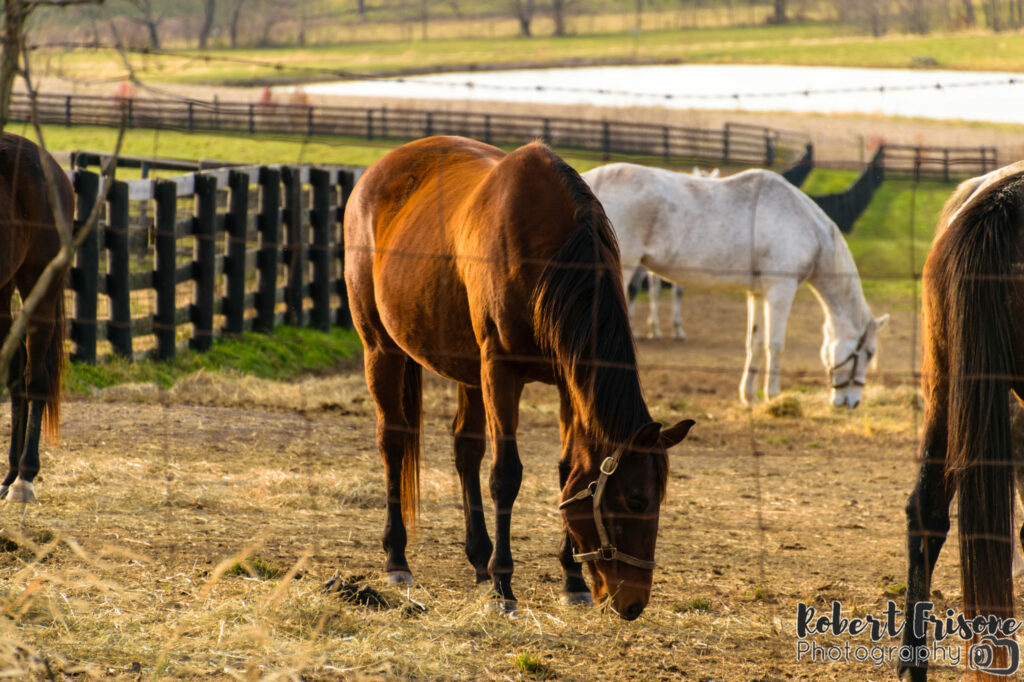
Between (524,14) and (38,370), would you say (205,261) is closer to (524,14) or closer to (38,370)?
(38,370)

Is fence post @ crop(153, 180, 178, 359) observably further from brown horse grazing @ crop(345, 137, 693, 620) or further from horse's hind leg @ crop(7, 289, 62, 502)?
brown horse grazing @ crop(345, 137, 693, 620)

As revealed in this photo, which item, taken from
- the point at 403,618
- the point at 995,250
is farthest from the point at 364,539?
the point at 995,250

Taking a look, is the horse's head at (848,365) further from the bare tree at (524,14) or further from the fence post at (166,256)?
the bare tree at (524,14)

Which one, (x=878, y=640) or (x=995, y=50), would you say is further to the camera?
(x=995, y=50)

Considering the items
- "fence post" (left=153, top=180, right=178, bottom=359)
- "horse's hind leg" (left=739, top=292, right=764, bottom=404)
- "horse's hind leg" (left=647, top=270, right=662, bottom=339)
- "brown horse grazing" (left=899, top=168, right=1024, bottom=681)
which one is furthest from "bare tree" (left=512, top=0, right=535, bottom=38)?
"brown horse grazing" (left=899, top=168, right=1024, bottom=681)

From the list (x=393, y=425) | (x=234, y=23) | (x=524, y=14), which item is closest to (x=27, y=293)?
(x=393, y=425)

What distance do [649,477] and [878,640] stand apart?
1.12 m

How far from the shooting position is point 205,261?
8547 millimetres

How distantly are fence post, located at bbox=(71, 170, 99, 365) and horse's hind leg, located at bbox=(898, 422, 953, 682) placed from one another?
5986 millimetres

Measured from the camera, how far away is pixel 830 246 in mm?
8430

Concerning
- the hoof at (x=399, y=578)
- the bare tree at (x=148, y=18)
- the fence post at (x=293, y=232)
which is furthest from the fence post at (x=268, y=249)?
the hoof at (x=399, y=578)

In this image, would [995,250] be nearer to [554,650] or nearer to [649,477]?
[649,477]

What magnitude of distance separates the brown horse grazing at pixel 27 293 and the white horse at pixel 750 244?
447cm

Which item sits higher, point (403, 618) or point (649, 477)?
point (649, 477)
